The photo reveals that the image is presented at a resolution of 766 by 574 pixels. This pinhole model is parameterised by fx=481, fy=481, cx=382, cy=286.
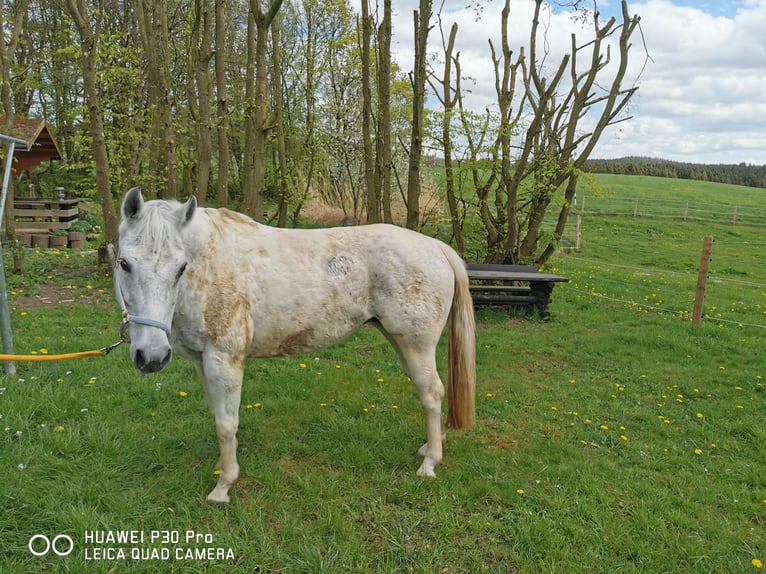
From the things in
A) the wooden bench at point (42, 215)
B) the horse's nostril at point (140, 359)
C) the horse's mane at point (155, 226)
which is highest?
the horse's mane at point (155, 226)

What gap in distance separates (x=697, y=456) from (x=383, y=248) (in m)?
3.13

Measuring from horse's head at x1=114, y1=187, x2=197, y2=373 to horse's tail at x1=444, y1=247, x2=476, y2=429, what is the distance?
2.05m

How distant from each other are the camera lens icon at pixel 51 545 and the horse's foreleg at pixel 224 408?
765mm

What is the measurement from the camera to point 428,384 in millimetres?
3561

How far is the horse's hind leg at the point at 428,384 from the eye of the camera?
352 centimetres

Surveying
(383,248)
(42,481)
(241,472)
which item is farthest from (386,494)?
(42,481)

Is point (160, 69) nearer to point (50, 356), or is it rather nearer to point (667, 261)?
point (50, 356)

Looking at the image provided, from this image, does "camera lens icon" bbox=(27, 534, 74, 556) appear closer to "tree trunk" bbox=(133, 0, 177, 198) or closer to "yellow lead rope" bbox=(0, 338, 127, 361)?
"yellow lead rope" bbox=(0, 338, 127, 361)

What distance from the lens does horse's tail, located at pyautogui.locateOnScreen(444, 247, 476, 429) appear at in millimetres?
3816

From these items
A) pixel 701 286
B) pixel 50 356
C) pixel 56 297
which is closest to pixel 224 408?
pixel 50 356

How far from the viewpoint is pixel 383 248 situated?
3471 mm

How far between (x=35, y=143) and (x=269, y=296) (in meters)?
13.3

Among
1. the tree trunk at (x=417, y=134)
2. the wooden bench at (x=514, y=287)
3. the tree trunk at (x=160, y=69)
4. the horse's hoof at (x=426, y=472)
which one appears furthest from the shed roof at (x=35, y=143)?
the horse's hoof at (x=426, y=472)

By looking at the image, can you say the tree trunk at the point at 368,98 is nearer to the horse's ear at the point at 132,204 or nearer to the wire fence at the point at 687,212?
the horse's ear at the point at 132,204
